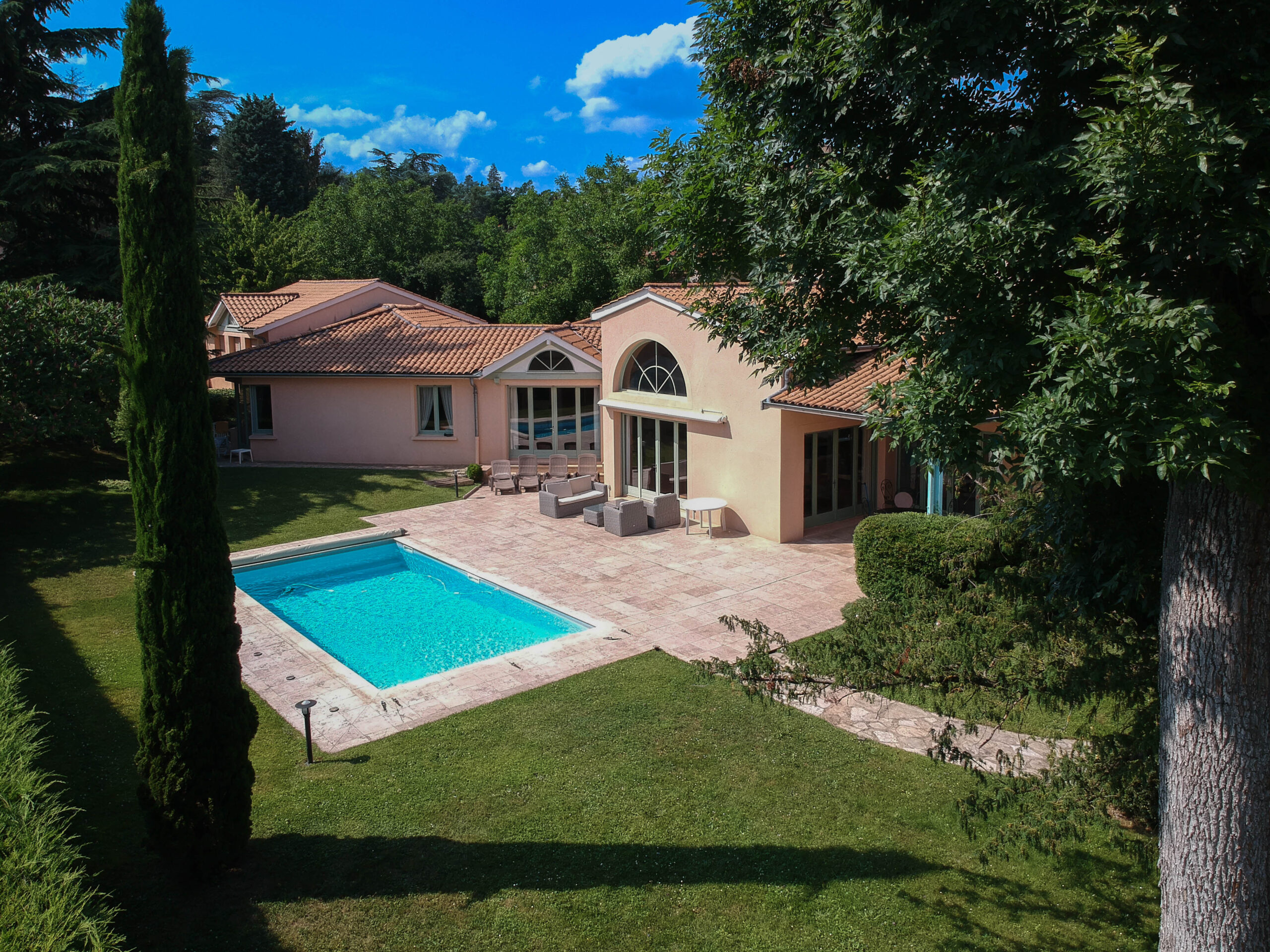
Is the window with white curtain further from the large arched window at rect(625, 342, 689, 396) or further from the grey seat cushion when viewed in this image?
the large arched window at rect(625, 342, 689, 396)

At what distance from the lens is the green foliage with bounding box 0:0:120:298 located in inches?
973

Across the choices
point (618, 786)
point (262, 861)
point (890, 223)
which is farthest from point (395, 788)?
point (890, 223)

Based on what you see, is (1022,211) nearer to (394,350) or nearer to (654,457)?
(654,457)

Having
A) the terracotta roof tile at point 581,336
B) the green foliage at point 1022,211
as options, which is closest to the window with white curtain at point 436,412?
the terracotta roof tile at point 581,336

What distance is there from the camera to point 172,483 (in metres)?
7.83

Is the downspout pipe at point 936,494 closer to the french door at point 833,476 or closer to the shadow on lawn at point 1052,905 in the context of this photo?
the french door at point 833,476

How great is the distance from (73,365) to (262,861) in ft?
53.1

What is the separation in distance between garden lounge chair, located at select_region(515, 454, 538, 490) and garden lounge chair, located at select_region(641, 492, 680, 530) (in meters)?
5.55

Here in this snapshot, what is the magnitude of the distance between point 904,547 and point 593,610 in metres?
5.48

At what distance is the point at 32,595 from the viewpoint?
16859 mm

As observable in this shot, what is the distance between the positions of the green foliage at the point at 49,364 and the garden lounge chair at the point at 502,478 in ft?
32.4

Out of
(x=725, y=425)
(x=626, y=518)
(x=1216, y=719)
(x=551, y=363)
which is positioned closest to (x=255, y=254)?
(x=551, y=363)

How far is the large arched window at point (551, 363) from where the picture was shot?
1091 inches

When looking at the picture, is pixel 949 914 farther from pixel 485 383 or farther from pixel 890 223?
pixel 485 383
